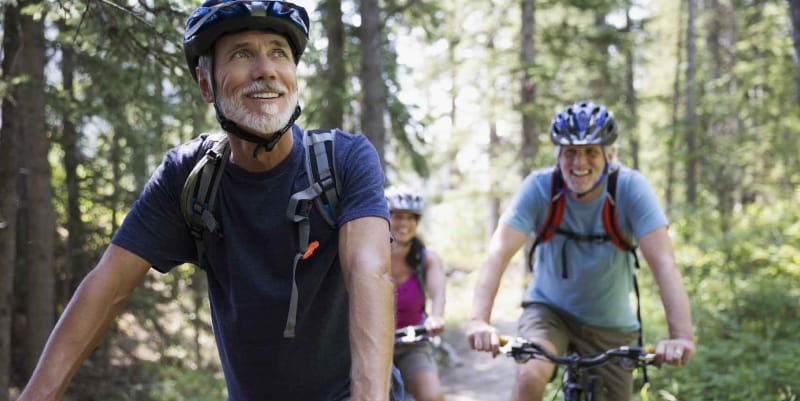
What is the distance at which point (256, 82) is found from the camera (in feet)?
8.31

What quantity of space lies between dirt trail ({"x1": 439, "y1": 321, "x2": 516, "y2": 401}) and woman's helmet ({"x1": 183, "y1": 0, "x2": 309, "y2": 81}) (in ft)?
28.0

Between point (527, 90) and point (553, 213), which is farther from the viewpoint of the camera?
point (527, 90)

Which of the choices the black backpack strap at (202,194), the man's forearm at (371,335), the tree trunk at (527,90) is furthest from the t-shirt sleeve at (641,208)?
the tree trunk at (527,90)

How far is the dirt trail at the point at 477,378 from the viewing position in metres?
11.1

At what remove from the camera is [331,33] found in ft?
43.4

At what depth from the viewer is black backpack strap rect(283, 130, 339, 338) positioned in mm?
2434

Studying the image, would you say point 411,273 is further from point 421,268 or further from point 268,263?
point 268,263

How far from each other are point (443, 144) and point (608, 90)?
21.9ft

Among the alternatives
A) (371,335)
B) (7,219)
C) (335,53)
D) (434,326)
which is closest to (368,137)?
(335,53)

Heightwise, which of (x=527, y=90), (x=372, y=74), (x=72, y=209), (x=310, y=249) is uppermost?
(x=527, y=90)

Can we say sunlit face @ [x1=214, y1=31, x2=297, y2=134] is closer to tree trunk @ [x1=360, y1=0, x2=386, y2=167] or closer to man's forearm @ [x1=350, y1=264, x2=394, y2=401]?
man's forearm @ [x1=350, y1=264, x2=394, y2=401]

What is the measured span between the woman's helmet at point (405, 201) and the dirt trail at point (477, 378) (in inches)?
175

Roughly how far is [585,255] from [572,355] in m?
0.87

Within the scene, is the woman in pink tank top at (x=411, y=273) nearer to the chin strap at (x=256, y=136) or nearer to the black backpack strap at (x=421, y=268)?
the black backpack strap at (x=421, y=268)
